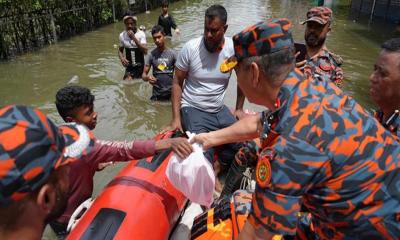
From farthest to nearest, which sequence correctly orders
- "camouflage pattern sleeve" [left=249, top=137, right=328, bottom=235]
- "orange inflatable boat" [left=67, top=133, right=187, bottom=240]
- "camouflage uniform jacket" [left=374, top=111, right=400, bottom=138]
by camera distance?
1. "orange inflatable boat" [left=67, top=133, right=187, bottom=240]
2. "camouflage uniform jacket" [left=374, top=111, right=400, bottom=138]
3. "camouflage pattern sleeve" [left=249, top=137, right=328, bottom=235]

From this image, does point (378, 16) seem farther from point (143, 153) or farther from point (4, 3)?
point (143, 153)

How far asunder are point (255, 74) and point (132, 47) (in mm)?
6559

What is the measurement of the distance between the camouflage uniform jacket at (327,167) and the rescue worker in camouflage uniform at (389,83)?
871 millimetres

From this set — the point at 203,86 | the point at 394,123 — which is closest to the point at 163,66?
the point at 203,86

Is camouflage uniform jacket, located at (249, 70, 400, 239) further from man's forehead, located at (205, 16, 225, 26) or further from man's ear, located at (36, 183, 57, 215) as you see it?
man's forehead, located at (205, 16, 225, 26)

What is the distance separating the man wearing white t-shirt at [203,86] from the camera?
3.70 meters

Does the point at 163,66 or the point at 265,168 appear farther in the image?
the point at 163,66

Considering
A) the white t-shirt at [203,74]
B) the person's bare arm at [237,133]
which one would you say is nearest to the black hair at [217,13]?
the white t-shirt at [203,74]

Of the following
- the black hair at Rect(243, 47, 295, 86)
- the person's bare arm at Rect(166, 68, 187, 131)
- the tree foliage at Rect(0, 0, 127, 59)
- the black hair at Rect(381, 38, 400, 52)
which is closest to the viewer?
the black hair at Rect(243, 47, 295, 86)

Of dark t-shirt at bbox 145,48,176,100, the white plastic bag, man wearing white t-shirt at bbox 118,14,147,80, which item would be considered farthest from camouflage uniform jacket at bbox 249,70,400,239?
man wearing white t-shirt at bbox 118,14,147,80

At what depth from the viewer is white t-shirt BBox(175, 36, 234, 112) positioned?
3732 millimetres

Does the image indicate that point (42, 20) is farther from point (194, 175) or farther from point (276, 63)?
point (276, 63)

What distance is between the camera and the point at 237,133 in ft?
8.16

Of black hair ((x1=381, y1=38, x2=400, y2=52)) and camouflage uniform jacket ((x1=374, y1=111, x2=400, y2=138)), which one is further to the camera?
camouflage uniform jacket ((x1=374, y1=111, x2=400, y2=138))
